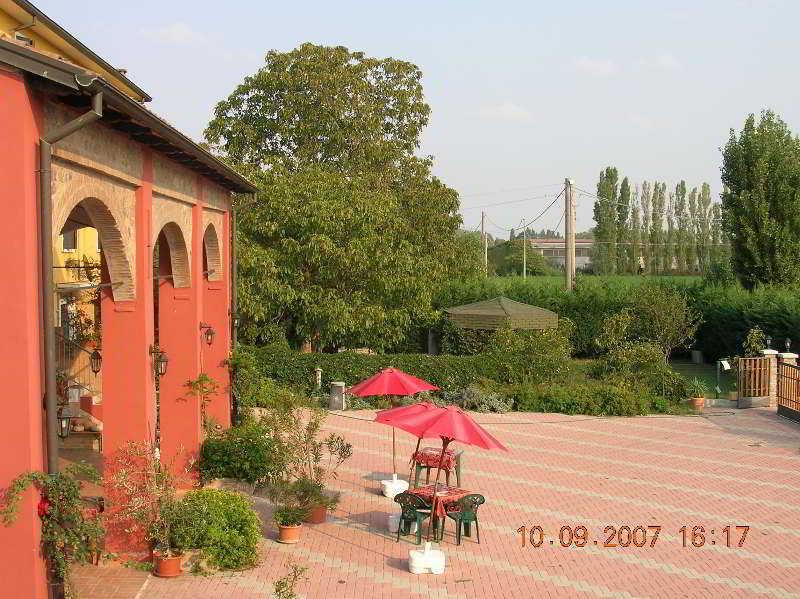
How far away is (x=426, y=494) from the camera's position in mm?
12258

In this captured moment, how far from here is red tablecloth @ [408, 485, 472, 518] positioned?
1208 cm

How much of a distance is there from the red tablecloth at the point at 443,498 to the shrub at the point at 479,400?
1057 centimetres

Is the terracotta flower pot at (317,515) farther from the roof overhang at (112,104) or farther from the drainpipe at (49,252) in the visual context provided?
the roof overhang at (112,104)

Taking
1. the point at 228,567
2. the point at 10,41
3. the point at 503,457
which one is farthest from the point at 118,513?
→ the point at 503,457

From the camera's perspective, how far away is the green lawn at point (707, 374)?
90.8ft

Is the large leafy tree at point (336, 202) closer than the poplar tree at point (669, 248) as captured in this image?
Yes

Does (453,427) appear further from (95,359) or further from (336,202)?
(336,202)

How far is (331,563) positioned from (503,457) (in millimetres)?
7305

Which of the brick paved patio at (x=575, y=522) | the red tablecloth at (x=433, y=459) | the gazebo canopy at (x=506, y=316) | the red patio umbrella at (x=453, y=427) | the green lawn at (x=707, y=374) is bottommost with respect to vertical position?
the brick paved patio at (x=575, y=522)

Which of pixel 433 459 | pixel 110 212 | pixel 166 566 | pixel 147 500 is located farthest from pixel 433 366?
pixel 110 212

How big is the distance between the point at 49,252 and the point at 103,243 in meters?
2.54

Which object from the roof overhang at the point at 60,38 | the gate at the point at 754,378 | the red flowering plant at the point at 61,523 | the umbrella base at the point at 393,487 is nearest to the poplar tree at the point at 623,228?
the gate at the point at 754,378

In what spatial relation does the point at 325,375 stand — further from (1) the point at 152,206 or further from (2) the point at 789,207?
(2) the point at 789,207

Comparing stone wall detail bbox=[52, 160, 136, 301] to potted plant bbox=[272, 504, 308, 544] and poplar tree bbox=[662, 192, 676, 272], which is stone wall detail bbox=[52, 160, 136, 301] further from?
poplar tree bbox=[662, 192, 676, 272]
